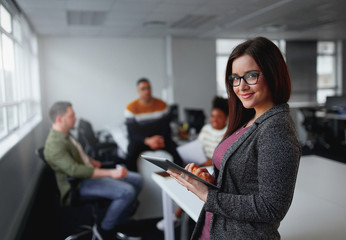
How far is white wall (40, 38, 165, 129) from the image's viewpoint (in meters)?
7.46

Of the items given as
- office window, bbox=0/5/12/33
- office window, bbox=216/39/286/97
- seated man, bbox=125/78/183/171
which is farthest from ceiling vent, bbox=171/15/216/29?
office window, bbox=0/5/12/33

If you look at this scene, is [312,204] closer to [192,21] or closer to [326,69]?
[192,21]

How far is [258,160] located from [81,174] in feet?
6.44

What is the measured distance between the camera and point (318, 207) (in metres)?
1.65

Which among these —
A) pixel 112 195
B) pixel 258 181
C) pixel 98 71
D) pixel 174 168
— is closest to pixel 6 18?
pixel 112 195

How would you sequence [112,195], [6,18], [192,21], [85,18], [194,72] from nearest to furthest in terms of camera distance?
[112,195], [6,18], [85,18], [192,21], [194,72]

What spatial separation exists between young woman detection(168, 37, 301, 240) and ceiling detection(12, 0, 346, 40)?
3985 mm

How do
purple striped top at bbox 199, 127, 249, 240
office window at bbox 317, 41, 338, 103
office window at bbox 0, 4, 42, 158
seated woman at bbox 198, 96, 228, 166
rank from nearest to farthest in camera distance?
purple striped top at bbox 199, 127, 249, 240 < seated woman at bbox 198, 96, 228, 166 < office window at bbox 0, 4, 42, 158 < office window at bbox 317, 41, 338, 103

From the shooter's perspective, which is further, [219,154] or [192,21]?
[192,21]

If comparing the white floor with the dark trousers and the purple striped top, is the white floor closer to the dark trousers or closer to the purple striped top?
the purple striped top

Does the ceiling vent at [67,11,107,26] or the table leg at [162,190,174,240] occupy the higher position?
the ceiling vent at [67,11,107,26]

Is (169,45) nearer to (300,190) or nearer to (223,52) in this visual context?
(223,52)

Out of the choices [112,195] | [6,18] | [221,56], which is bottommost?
[112,195]

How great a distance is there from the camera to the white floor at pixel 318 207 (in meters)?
1.39
